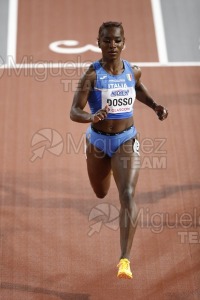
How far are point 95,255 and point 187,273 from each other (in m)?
0.69

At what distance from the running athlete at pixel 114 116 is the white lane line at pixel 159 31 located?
258 cm

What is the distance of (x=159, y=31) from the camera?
6996mm

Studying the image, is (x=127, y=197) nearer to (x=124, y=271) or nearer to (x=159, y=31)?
(x=124, y=271)

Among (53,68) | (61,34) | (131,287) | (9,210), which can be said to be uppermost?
(61,34)

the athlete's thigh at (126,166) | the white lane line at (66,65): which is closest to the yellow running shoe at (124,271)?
the athlete's thigh at (126,166)

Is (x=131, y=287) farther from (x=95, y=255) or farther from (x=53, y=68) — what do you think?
(x=53, y=68)

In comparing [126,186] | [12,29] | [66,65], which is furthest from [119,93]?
[12,29]

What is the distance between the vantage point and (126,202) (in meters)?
3.62

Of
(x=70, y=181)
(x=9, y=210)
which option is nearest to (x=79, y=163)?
(x=70, y=181)

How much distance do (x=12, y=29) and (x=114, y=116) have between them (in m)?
3.42

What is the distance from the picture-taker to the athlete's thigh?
3746 millimetres

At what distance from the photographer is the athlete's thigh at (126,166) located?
3746mm

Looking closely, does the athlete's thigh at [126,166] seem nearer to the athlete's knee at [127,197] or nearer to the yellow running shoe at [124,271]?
the athlete's knee at [127,197]

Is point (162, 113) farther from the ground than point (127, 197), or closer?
farther from the ground
